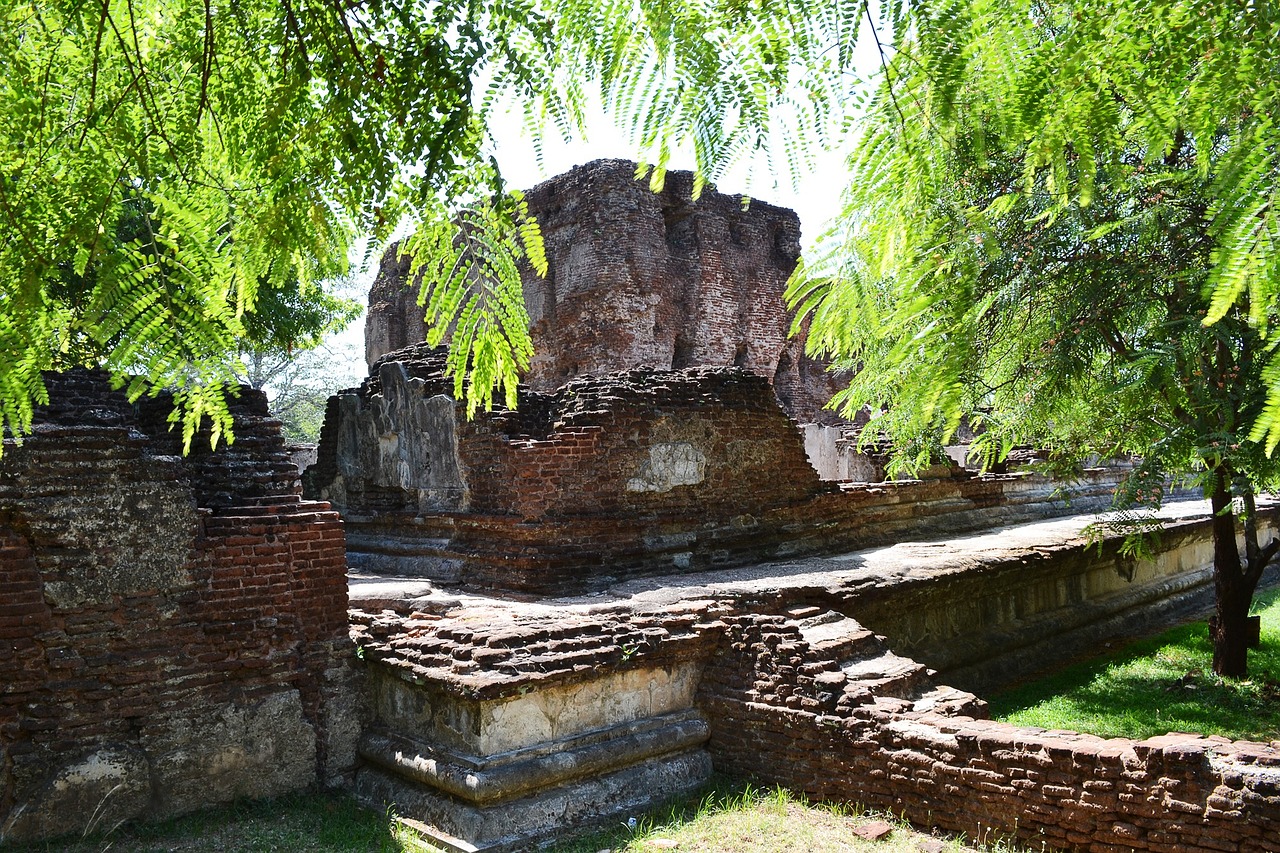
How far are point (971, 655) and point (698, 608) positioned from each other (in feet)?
9.88

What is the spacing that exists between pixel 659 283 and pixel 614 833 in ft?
42.9

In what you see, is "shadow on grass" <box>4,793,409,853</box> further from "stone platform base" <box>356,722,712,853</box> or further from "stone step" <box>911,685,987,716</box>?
"stone step" <box>911,685,987,716</box>

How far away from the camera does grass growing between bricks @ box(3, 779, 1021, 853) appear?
4.52m

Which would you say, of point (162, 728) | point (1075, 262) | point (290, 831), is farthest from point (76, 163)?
point (1075, 262)

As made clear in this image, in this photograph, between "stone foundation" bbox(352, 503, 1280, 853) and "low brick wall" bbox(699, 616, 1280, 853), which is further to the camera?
"stone foundation" bbox(352, 503, 1280, 853)

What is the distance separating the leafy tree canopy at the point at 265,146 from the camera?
2.49m

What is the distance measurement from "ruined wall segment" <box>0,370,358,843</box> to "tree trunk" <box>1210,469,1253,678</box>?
6.40 m

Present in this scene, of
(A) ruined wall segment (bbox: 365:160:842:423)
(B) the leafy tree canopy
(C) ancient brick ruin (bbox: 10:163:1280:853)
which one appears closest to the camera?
(B) the leafy tree canopy

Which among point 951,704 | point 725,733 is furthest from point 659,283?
point 951,704

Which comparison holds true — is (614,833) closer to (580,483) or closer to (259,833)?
(259,833)

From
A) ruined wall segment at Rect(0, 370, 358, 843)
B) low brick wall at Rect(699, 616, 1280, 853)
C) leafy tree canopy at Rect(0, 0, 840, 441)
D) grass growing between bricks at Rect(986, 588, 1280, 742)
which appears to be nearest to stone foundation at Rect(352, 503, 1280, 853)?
low brick wall at Rect(699, 616, 1280, 853)

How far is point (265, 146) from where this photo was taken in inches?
118

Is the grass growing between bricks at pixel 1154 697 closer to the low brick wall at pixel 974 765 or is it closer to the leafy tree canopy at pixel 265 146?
the low brick wall at pixel 974 765

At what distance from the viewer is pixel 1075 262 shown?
235 inches
